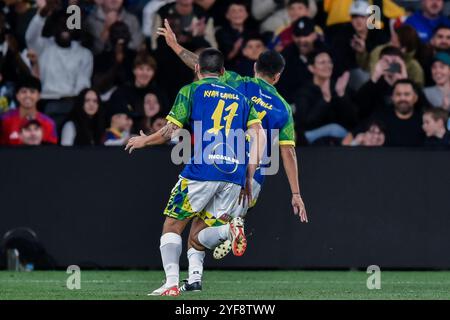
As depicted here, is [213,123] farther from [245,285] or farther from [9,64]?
[9,64]

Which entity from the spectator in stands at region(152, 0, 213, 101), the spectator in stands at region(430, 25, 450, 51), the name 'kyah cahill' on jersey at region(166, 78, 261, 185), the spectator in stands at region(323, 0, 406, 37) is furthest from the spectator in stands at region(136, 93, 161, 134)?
the name 'kyah cahill' on jersey at region(166, 78, 261, 185)

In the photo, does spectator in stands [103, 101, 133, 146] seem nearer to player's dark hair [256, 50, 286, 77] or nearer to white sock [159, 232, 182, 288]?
player's dark hair [256, 50, 286, 77]

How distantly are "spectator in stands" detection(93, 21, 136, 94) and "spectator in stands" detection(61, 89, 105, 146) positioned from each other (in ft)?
2.90

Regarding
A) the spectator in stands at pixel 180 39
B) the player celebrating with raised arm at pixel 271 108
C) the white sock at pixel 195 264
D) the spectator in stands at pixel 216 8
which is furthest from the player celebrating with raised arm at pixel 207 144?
the spectator in stands at pixel 216 8

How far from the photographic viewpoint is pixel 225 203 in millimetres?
11117

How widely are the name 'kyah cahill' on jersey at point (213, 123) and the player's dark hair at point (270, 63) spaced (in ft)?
2.43

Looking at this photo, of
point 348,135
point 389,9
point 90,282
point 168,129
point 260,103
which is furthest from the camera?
point 389,9

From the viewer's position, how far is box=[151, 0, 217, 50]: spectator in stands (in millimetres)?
16625

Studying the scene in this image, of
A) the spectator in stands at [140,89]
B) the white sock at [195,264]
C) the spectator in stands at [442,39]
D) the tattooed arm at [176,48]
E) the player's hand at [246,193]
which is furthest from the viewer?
the spectator in stands at [442,39]

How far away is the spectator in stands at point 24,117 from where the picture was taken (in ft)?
51.2

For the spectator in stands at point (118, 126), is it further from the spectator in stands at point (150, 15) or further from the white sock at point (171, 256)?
the white sock at point (171, 256)

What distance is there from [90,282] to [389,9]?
249 inches
